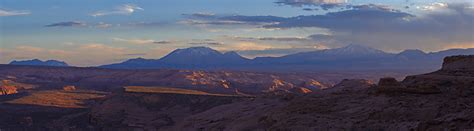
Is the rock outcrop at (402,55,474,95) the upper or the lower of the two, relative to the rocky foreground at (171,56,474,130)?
upper

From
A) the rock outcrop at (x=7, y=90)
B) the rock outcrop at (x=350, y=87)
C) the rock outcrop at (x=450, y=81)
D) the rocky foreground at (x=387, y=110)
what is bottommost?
the rock outcrop at (x=7, y=90)

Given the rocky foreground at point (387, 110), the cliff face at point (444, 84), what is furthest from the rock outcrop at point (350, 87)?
the cliff face at point (444, 84)

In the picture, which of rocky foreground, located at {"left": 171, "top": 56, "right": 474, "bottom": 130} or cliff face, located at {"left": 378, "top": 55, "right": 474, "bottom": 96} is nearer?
rocky foreground, located at {"left": 171, "top": 56, "right": 474, "bottom": 130}

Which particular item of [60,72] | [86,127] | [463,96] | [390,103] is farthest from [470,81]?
[60,72]

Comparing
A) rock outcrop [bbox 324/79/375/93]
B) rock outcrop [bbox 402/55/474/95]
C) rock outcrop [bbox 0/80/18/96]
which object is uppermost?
rock outcrop [bbox 402/55/474/95]

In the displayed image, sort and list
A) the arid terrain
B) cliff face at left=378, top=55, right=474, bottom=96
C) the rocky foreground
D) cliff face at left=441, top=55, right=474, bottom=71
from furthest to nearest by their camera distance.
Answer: cliff face at left=441, top=55, right=474, bottom=71 < cliff face at left=378, top=55, right=474, bottom=96 < the arid terrain < the rocky foreground

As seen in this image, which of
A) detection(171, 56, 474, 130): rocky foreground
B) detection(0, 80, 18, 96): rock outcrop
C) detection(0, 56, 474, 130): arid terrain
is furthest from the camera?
detection(0, 80, 18, 96): rock outcrop

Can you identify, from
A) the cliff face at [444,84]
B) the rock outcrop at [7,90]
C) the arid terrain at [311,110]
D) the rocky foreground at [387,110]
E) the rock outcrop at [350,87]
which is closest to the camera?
the rocky foreground at [387,110]

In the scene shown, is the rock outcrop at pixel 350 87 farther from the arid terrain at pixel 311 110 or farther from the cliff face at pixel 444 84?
the cliff face at pixel 444 84

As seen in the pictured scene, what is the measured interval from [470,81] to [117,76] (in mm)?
107229

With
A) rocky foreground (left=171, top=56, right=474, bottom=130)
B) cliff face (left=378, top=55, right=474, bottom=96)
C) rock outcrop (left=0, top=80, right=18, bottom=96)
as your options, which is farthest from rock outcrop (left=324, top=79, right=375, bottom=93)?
rock outcrop (left=0, top=80, right=18, bottom=96)

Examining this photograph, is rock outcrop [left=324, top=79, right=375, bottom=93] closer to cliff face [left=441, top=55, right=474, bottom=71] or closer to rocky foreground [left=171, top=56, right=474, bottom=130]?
rocky foreground [left=171, top=56, right=474, bottom=130]

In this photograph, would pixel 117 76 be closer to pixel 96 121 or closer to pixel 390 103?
pixel 96 121

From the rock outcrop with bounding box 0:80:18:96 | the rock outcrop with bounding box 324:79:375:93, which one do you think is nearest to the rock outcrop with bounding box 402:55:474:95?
the rock outcrop with bounding box 324:79:375:93
